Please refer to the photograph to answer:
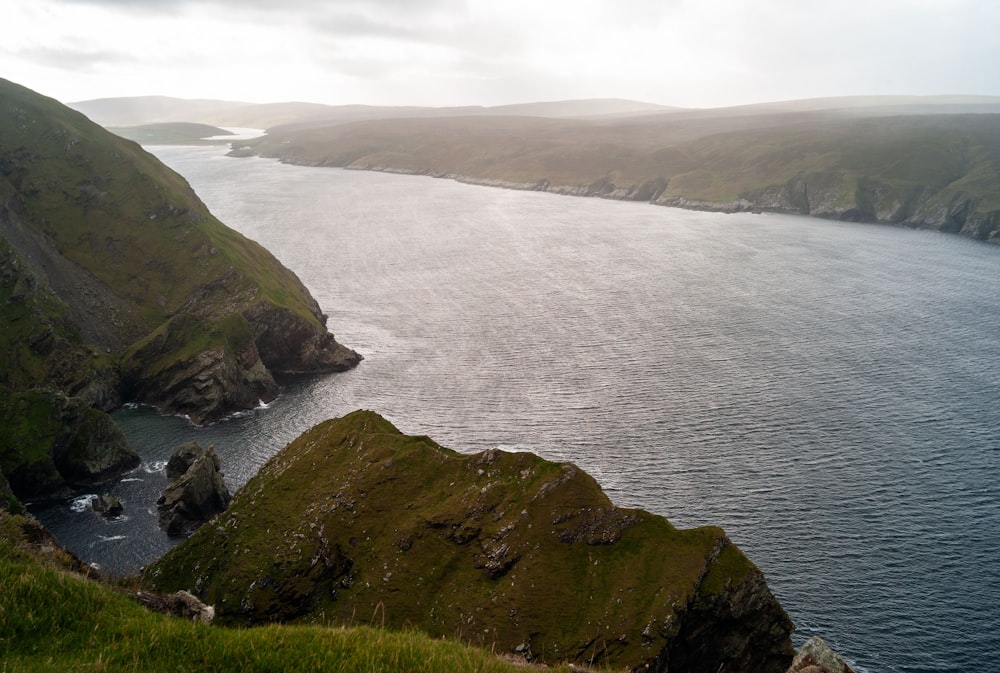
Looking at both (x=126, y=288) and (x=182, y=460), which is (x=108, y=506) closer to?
(x=182, y=460)

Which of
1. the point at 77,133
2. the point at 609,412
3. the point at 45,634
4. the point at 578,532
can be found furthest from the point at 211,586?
the point at 77,133

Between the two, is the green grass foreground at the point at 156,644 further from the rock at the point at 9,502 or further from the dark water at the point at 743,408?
the rock at the point at 9,502

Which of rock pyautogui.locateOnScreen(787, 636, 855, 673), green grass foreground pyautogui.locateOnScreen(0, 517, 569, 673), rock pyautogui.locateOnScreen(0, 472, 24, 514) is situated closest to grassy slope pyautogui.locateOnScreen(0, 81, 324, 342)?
rock pyautogui.locateOnScreen(0, 472, 24, 514)

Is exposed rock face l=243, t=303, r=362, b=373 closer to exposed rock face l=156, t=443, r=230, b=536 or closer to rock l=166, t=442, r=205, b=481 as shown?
rock l=166, t=442, r=205, b=481

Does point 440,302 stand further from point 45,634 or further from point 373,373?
point 45,634

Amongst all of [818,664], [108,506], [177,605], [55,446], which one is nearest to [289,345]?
[55,446]

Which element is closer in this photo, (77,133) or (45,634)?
(45,634)

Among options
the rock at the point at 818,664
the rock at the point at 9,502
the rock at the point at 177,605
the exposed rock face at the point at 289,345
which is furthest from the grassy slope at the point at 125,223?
the rock at the point at 818,664
